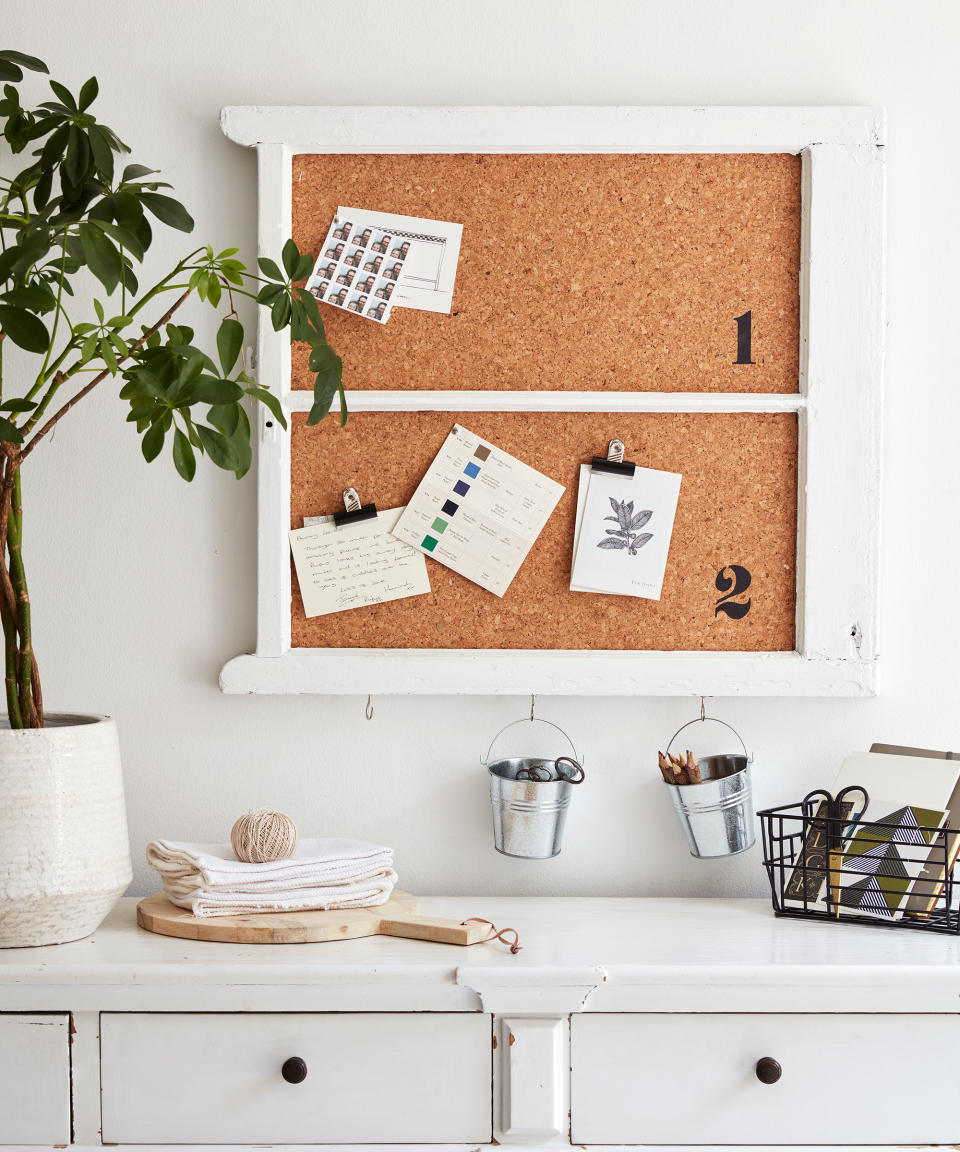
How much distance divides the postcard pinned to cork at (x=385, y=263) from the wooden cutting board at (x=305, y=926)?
828 millimetres

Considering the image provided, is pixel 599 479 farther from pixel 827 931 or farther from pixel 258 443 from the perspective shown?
pixel 827 931

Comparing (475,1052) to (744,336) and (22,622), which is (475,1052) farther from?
(744,336)

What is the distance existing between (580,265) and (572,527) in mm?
382

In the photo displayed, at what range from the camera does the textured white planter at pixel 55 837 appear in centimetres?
119

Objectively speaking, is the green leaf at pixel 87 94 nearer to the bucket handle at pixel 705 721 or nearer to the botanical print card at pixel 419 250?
the botanical print card at pixel 419 250

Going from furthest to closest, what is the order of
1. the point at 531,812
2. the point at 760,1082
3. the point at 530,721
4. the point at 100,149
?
the point at 530,721, the point at 531,812, the point at 100,149, the point at 760,1082

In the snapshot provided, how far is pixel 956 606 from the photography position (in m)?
1.54

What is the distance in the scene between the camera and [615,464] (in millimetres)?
1501

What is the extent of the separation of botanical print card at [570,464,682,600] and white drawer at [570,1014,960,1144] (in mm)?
600

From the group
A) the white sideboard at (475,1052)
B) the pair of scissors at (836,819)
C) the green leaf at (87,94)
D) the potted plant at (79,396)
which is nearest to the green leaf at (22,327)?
the potted plant at (79,396)

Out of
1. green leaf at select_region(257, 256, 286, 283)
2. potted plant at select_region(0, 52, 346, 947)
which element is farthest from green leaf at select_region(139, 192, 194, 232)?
green leaf at select_region(257, 256, 286, 283)

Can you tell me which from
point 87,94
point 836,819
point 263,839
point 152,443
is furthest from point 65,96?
point 836,819

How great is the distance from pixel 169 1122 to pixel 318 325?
0.94m

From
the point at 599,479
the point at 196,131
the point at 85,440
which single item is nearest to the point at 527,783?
the point at 599,479
